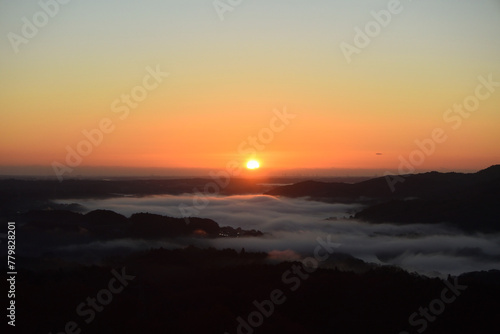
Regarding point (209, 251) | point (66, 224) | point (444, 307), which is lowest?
point (444, 307)

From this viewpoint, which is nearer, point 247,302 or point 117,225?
point 247,302

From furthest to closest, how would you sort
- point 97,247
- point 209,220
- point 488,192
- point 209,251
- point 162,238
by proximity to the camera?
1. point 488,192
2. point 209,220
3. point 162,238
4. point 97,247
5. point 209,251

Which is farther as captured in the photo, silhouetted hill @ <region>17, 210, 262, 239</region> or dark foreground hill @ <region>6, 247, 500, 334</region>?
silhouetted hill @ <region>17, 210, 262, 239</region>

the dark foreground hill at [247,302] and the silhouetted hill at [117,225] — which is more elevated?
the silhouetted hill at [117,225]

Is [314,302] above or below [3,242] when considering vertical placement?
below

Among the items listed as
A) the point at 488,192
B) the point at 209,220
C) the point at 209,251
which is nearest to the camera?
the point at 209,251

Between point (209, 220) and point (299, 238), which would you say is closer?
point (299, 238)

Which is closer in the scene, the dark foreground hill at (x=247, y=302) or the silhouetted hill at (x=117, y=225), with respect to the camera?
the dark foreground hill at (x=247, y=302)

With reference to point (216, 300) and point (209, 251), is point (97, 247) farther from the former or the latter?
point (216, 300)

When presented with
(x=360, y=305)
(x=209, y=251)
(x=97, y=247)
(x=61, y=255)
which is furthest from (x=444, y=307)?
(x=97, y=247)

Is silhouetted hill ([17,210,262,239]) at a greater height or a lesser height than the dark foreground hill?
greater

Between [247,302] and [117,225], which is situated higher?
[117,225]
